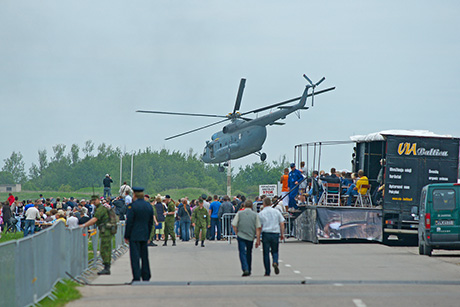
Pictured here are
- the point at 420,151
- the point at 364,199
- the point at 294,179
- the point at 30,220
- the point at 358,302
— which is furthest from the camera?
the point at 294,179

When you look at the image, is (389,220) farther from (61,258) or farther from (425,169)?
(61,258)

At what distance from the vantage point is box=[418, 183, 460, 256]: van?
2222 cm

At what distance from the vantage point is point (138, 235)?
49.7ft

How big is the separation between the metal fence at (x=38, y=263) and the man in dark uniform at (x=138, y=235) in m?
1.12

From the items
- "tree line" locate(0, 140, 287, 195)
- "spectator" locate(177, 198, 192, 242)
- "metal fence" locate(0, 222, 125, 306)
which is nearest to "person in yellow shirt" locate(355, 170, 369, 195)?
"spectator" locate(177, 198, 192, 242)

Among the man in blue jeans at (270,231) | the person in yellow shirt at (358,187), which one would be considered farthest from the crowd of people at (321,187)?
the man in blue jeans at (270,231)

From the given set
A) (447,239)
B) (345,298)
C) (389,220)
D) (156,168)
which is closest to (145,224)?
(345,298)

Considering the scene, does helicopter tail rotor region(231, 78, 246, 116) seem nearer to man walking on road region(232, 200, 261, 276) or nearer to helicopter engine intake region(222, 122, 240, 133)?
helicopter engine intake region(222, 122, 240, 133)

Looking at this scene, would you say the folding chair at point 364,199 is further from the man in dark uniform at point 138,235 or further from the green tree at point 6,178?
the green tree at point 6,178

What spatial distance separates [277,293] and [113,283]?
350 cm

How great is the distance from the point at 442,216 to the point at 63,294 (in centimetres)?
1224

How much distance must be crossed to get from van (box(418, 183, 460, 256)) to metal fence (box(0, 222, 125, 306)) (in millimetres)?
9702

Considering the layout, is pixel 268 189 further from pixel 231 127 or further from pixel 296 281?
pixel 296 281

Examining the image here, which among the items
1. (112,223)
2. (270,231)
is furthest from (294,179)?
(112,223)
